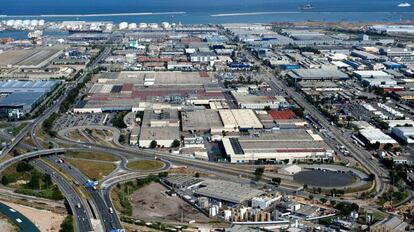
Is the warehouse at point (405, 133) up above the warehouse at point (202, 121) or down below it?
below

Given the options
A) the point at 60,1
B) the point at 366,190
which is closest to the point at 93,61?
the point at 366,190

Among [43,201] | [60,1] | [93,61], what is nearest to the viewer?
→ [43,201]

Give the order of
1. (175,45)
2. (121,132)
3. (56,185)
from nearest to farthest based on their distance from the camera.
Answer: (56,185) → (121,132) → (175,45)

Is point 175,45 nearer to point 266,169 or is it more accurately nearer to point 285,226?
point 266,169

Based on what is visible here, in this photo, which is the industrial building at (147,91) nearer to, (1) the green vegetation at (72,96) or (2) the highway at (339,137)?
(1) the green vegetation at (72,96)

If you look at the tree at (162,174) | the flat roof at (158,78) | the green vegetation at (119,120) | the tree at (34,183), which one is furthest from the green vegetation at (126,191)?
the flat roof at (158,78)

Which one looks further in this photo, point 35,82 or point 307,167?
point 35,82

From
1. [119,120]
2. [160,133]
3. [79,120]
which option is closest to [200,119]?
[160,133]
